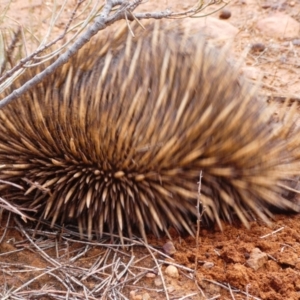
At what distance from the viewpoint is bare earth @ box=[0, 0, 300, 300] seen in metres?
2.55

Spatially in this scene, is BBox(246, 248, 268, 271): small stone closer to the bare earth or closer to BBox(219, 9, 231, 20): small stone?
the bare earth

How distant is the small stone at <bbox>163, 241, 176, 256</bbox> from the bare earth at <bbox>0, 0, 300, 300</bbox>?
20mm

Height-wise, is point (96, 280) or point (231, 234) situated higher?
point (231, 234)

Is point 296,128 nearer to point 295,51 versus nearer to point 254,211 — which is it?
point 254,211

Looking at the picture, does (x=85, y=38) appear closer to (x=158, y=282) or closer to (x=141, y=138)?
(x=141, y=138)

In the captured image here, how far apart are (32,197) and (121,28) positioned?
0.84 meters

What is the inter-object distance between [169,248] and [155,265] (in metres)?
0.10

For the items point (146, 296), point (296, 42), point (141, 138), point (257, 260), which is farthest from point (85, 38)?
point (296, 42)

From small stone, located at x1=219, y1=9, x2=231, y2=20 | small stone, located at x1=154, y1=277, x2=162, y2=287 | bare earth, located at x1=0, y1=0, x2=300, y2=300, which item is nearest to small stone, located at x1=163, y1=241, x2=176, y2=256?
bare earth, located at x1=0, y1=0, x2=300, y2=300

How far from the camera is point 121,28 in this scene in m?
2.86

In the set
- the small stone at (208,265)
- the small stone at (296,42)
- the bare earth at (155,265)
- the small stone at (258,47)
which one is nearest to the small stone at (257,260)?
the bare earth at (155,265)

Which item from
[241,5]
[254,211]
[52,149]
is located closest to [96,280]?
[52,149]

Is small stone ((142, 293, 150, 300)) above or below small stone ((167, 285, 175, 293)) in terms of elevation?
below

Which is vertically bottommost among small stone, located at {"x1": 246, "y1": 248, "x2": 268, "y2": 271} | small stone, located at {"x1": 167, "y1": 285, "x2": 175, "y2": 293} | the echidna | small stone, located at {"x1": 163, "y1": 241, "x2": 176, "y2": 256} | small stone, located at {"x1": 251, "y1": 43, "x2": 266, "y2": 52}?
small stone, located at {"x1": 167, "y1": 285, "x2": 175, "y2": 293}
